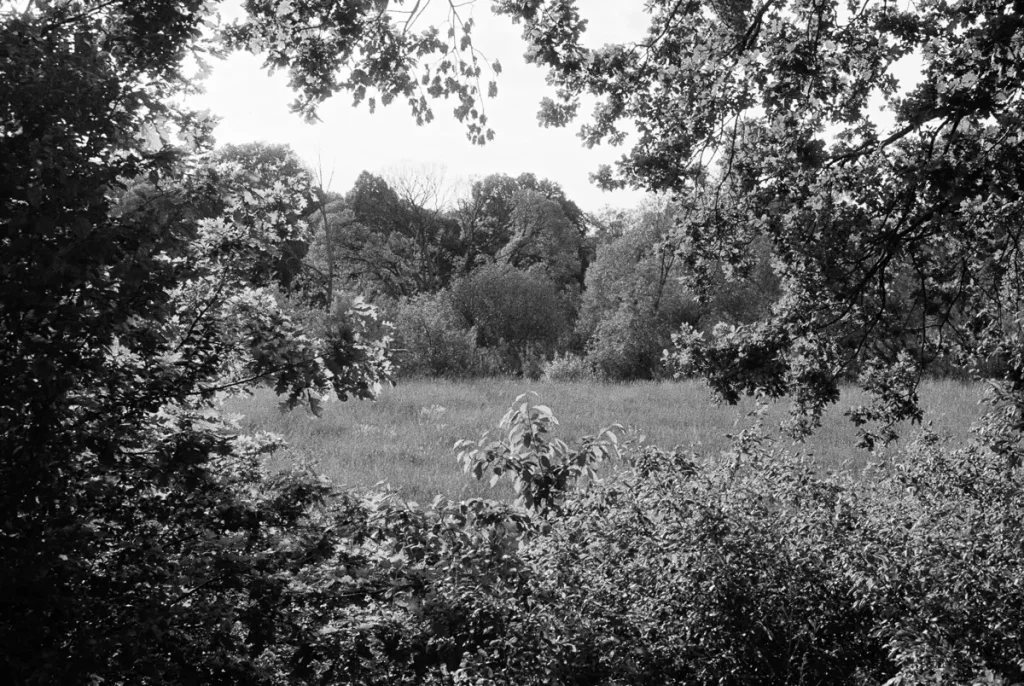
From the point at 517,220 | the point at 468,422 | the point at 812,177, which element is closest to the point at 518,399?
the point at 812,177

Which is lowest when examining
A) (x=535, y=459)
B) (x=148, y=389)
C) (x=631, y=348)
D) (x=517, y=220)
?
(x=535, y=459)

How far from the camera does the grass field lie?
1305cm

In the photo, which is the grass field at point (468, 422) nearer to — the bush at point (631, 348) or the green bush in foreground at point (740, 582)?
the green bush in foreground at point (740, 582)

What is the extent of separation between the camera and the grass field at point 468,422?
1305 cm

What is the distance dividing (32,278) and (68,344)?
1.09 ft

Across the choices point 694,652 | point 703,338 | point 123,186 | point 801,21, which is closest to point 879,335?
point 703,338

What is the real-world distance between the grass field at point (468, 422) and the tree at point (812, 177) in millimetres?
4534

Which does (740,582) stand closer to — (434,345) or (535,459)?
(535,459)

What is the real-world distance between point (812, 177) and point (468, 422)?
1119 cm

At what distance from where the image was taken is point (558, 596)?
492 centimetres

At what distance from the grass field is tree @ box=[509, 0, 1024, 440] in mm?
4534

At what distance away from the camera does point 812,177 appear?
6.86 meters

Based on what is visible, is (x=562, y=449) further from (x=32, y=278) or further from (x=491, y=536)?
(x=32, y=278)

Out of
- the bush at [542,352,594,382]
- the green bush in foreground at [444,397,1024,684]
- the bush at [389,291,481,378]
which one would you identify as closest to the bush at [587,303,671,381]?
the bush at [542,352,594,382]
